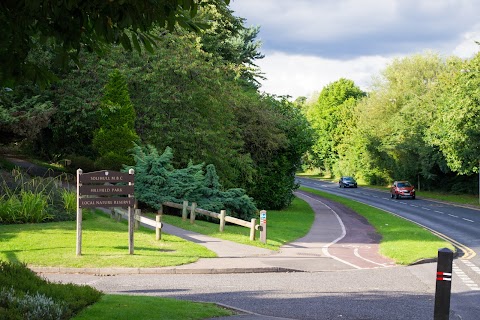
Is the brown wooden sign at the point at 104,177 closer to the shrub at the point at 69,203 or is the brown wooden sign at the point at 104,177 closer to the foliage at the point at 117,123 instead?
the shrub at the point at 69,203

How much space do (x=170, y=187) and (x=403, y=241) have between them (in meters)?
9.67

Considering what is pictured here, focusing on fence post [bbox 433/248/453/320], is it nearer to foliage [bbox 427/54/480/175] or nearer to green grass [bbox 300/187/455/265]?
green grass [bbox 300/187/455/265]

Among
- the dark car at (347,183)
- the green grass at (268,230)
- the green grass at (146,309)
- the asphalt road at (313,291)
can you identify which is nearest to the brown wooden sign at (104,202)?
the asphalt road at (313,291)

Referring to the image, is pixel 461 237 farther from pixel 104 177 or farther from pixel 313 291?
pixel 104 177

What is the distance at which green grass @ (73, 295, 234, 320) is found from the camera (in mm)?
8422

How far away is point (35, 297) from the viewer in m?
7.80

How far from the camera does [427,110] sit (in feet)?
219

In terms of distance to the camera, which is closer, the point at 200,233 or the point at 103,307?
the point at 103,307

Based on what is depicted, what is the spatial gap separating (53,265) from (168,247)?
3.93 m

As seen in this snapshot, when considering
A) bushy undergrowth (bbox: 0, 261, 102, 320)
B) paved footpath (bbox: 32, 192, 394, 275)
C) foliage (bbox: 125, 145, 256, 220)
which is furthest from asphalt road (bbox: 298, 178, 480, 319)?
foliage (bbox: 125, 145, 256, 220)

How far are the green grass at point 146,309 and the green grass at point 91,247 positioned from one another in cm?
523

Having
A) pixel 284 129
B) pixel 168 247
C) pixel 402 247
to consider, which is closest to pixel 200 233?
pixel 168 247

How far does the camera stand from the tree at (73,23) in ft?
20.2

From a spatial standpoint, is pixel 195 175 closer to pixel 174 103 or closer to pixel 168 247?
pixel 174 103
